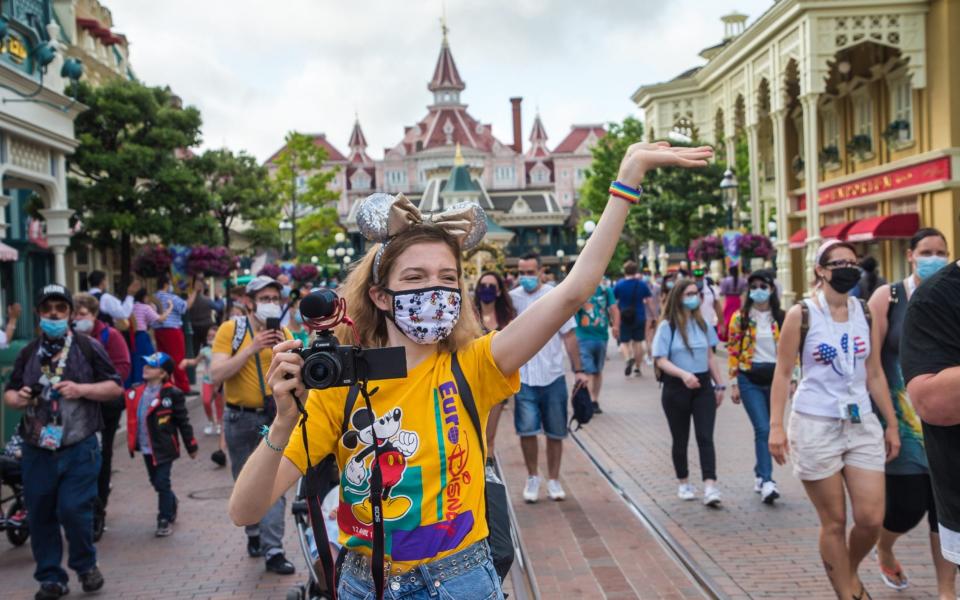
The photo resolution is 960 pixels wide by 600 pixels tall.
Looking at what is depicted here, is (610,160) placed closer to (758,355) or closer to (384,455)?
(758,355)

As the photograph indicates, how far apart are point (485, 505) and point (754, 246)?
2239 centimetres

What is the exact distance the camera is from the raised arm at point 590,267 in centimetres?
278

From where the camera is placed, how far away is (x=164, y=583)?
6.46 metres

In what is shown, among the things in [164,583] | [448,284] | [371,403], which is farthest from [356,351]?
[164,583]

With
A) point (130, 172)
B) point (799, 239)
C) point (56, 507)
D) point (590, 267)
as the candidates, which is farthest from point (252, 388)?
point (799, 239)

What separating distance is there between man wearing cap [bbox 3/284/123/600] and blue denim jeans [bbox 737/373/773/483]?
4.94 meters

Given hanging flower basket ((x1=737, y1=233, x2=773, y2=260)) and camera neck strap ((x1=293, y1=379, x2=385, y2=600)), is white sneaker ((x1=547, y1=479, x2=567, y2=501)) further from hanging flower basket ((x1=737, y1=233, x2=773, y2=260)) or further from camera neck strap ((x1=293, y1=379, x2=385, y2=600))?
hanging flower basket ((x1=737, y1=233, x2=773, y2=260))

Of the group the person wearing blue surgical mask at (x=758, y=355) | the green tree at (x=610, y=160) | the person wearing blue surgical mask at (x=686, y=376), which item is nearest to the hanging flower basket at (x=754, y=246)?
the person wearing blue surgical mask at (x=758, y=355)

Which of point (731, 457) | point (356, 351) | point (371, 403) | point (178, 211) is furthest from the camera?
point (178, 211)

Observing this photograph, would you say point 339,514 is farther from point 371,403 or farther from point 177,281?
point 177,281

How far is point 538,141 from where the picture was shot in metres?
119

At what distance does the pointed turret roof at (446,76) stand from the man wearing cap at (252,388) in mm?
112077

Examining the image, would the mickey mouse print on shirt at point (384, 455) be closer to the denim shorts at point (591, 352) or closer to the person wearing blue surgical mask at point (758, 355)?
the person wearing blue surgical mask at point (758, 355)

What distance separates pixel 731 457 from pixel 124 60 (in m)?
37.0
